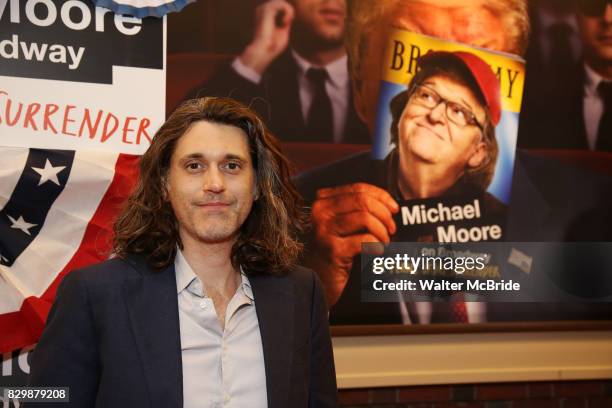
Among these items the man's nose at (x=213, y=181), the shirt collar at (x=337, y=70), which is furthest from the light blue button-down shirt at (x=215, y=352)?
the shirt collar at (x=337, y=70)

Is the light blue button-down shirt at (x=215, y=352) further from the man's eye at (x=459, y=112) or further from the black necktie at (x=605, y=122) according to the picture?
the black necktie at (x=605, y=122)

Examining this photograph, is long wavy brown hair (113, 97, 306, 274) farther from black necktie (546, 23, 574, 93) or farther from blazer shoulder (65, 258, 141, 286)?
black necktie (546, 23, 574, 93)

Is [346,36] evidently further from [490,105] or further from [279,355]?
[279,355]

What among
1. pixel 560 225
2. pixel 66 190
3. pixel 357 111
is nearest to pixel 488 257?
pixel 560 225

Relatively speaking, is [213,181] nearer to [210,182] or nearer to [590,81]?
[210,182]

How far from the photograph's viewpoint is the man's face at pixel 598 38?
3053 millimetres

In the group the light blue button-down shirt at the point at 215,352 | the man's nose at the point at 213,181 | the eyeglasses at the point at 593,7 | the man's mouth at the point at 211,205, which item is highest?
the eyeglasses at the point at 593,7

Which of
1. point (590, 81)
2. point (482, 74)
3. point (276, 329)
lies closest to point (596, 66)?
point (590, 81)

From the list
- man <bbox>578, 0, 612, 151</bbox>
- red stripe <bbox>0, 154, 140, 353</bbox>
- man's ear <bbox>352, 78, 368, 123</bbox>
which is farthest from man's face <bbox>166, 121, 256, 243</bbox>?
man <bbox>578, 0, 612, 151</bbox>

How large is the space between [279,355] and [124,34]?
65.0 inches

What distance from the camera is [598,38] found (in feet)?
10.0

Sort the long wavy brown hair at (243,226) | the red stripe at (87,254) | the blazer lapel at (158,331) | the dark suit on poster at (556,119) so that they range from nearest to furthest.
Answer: the blazer lapel at (158,331)
the long wavy brown hair at (243,226)
the red stripe at (87,254)
the dark suit on poster at (556,119)

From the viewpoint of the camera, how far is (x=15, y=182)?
94.5 inches

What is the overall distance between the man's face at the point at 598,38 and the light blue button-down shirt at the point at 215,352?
230cm
